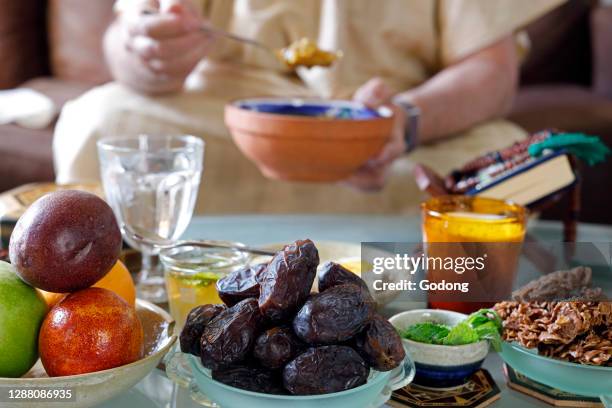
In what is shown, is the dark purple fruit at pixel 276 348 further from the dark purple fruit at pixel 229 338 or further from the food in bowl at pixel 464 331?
the food in bowl at pixel 464 331

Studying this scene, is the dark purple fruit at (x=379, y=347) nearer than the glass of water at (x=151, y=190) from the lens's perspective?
Yes

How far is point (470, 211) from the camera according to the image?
2.94 feet

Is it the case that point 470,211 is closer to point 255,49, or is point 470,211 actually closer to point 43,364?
point 43,364

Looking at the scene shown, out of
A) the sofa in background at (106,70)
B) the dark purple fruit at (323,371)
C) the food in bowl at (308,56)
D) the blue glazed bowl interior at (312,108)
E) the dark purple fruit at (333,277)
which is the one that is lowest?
the sofa in background at (106,70)

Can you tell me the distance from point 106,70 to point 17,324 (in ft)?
6.34

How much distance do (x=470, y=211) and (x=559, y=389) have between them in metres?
0.26

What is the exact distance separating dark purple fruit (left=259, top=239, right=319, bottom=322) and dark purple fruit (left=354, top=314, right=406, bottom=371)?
0.06 m

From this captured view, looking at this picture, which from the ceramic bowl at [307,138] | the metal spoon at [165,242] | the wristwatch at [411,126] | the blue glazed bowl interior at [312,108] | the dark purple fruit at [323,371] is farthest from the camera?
the wristwatch at [411,126]

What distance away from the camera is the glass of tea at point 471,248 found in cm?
70

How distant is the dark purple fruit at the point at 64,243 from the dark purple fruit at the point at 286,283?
0.47ft

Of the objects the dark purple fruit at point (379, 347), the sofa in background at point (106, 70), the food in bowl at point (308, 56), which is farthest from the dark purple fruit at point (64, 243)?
the sofa in background at point (106, 70)

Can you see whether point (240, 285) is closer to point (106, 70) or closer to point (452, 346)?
point (452, 346)

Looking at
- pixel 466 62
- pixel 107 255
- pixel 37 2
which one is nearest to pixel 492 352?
pixel 107 255

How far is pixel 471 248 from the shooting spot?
2.44 feet
